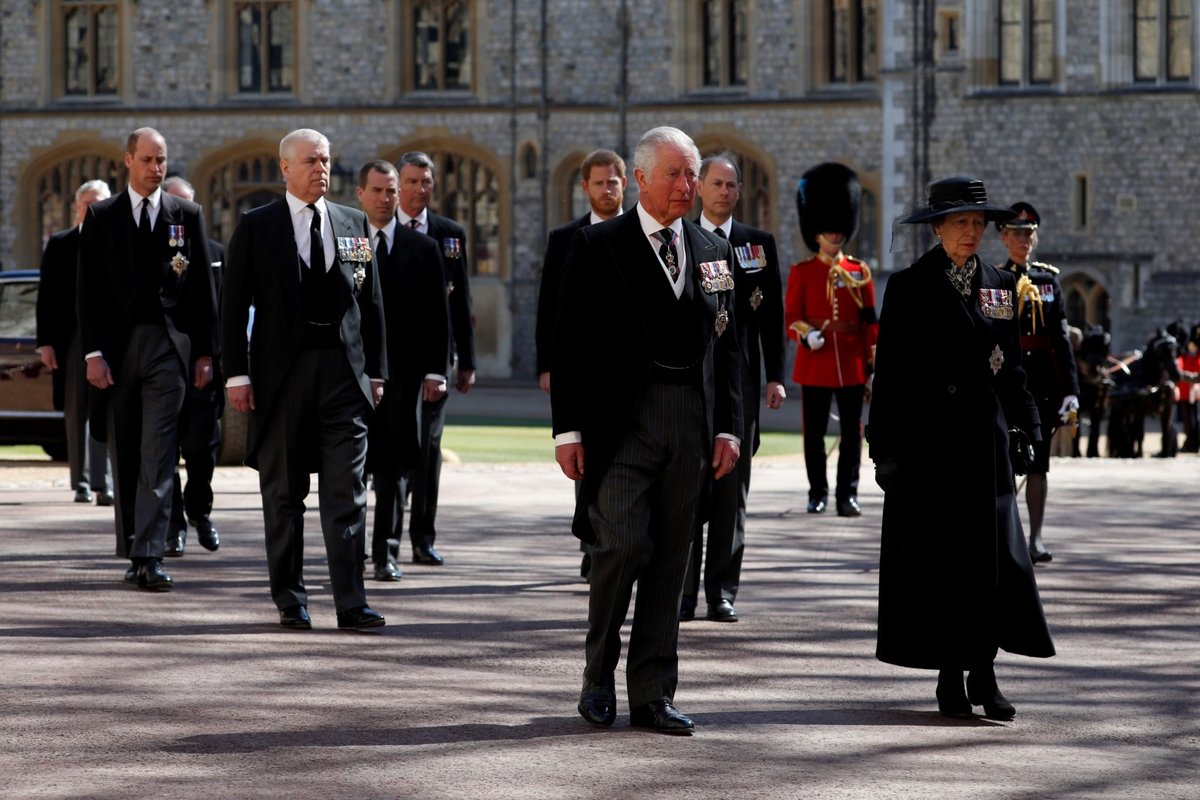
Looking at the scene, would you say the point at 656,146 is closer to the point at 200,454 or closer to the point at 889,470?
the point at 889,470

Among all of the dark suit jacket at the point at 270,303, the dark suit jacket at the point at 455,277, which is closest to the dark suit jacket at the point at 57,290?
the dark suit jacket at the point at 455,277

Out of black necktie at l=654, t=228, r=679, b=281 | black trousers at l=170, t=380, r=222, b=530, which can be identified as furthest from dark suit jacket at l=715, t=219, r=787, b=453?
black trousers at l=170, t=380, r=222, b=530

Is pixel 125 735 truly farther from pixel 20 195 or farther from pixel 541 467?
pixel 20 195

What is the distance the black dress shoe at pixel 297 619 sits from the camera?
314 inches

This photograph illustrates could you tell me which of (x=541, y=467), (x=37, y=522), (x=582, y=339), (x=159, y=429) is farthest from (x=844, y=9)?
(x=582, y=339)

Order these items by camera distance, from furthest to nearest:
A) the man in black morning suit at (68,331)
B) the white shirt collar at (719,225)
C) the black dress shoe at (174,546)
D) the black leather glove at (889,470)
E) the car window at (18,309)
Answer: the car window at (18,309) → the man in black morning suit at (68,331) → the black dress shoe at (174,546) → the white shirt collar at (719,225) → the black leather glove at (889,470)

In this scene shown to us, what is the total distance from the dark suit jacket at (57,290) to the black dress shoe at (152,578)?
9.81ft

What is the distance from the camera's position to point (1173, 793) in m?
5.31

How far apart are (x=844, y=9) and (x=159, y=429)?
2737 cm

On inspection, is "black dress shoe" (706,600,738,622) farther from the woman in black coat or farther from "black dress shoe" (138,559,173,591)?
"black dress shoe" (138,559,173,591)

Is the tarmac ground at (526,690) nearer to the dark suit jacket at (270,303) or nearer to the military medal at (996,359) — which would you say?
the military medal at (996,359)

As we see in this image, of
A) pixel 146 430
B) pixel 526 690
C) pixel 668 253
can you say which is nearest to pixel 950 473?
pixel 668 253

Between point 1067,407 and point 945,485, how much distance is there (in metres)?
3.80

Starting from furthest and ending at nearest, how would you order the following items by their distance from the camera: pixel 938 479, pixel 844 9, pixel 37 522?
pixel 844 9
pixel 37 522
pixel 938 479
